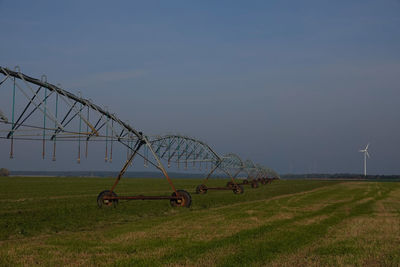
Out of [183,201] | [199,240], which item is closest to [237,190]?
[183,201]

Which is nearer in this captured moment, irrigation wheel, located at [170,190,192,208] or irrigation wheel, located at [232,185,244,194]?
irrigation wheel, located at [170,190,192,208]

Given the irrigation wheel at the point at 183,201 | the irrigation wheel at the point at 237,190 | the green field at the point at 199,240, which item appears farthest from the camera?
the irrigation wheel at the point at 237,190

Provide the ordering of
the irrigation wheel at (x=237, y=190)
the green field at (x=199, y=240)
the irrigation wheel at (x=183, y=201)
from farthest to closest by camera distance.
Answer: the irrigation wheel at (x=237, y=190), the irrigation wheel at (x=183, y=201), the green field at (x=199, y=240)

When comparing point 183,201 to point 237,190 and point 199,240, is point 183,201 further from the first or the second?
point 237,190

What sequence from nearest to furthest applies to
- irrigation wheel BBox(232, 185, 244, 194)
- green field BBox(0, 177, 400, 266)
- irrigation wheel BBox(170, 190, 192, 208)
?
green field BBox(0, 177, 400, 266) < irrigation wheel BBox(170, 190, 192, 208) < irrigation wheel BBox(232, 185, 244, 194)

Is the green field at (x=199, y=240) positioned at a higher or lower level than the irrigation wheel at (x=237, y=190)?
higher

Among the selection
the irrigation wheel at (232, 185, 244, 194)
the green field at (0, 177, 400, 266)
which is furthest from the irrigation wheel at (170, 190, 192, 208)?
the irrigation wheel at (232, 185, 244, 194)

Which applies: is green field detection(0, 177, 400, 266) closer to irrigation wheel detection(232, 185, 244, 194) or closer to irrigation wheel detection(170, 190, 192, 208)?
irrigation wheel detection(170, 190, 192, 208)

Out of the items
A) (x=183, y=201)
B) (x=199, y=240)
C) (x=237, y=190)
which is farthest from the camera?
(x=237, y=190)

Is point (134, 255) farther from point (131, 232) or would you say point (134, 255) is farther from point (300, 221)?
point (300, 221)

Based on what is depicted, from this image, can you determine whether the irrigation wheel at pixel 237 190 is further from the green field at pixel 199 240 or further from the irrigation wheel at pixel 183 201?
the green field at pixel 199 240

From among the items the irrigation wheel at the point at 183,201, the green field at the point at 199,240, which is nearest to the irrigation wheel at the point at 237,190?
the irrigation wheel at the point at 183,201

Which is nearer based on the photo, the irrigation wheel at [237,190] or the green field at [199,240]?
the green field at [199,240]

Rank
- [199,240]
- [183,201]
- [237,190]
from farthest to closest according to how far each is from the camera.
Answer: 1. [237,190]
2. [183,201]
3. [199,240]
